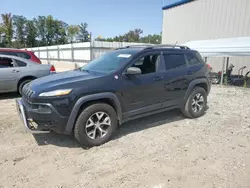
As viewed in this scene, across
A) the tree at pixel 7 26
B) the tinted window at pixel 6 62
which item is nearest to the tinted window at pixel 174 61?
the tinted window at pixel 6 62

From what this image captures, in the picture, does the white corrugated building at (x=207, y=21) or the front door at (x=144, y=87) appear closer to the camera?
the front door at (x=144, y=87)

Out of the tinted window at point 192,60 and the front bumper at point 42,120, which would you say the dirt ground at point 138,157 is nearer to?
the front bumper at point 42,120

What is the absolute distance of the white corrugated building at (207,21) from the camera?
14.3m

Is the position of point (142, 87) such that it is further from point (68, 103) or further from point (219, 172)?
point (219, 172)

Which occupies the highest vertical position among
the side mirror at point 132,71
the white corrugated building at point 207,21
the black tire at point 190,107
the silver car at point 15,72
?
the white corrugated building at point 207,21

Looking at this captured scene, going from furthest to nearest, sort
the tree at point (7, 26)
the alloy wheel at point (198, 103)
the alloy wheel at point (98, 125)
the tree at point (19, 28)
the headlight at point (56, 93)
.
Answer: the tree at point (19, 28), the tree at point (7, 26), the alloy wheel at point (198, 103), the alloy wheel at point (98, 125), the headlight at point (56, 93)

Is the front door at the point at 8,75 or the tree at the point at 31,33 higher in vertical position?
the tree at the point at 31,33

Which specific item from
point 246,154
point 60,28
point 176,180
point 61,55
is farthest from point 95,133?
point 60,28

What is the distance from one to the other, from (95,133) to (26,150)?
4.01 ft

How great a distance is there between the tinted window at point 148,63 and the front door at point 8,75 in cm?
472

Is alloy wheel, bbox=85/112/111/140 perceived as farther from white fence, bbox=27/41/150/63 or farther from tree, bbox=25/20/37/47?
tree, bbox=25/20/37/47

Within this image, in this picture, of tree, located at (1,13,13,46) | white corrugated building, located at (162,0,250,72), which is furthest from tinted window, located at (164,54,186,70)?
tree, located at (1,13,13,46)

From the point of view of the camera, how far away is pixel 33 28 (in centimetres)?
7262

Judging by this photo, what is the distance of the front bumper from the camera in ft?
11.0
